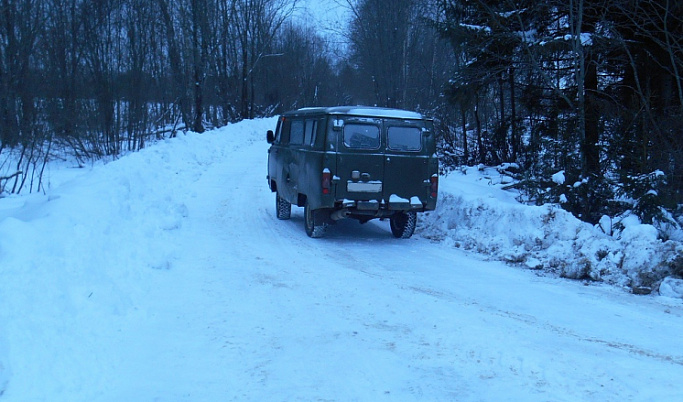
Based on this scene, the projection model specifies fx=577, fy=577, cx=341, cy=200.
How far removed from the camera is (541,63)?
13.9 metres

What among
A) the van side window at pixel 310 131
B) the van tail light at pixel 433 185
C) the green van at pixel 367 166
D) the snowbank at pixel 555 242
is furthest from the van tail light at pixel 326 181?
the snowbank at pixel 555 242

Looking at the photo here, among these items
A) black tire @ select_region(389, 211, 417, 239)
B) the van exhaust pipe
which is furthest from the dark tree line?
the van exhaust pipe

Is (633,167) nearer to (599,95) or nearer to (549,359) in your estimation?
(599,95)

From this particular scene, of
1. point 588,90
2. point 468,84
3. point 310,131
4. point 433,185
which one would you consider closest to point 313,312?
point 433,185

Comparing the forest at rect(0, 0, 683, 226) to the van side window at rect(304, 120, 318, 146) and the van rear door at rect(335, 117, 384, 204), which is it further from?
the van side window at rect(304, 120, 318, 146)

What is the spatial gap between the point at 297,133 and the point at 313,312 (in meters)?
5.86

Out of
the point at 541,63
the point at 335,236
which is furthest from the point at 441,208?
the point at 541,63

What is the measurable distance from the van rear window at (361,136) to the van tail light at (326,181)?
59cm

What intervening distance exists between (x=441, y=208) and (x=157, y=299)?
670 cm

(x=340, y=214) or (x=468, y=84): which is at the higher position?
(x=468, y=84)

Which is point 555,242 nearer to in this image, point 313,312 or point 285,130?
point 313,312

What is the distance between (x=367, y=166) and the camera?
9.91m

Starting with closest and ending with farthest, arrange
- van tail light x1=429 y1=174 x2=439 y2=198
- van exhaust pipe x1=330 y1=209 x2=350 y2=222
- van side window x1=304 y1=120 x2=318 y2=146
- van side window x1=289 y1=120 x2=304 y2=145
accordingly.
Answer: van exhaust pipe x1=330 y1=209 x2=350 y2=222
van tail light x1=429 y1=174 x2=439 y2=198
van side window x1=304 y1=120 x2=318 y2=146
van side window x1=289 y1=120 x2=304 y2=145

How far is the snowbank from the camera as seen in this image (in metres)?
7.56
